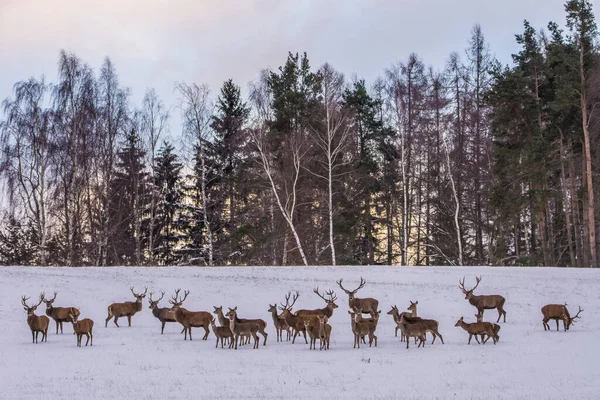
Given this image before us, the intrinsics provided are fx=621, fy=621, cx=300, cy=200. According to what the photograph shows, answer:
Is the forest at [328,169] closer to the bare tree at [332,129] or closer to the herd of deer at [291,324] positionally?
the bare tree at [332,129]

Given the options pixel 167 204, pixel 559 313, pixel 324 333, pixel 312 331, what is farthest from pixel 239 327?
pixel 167 204

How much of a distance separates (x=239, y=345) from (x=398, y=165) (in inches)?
1050

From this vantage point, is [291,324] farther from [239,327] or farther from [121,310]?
[121,310]

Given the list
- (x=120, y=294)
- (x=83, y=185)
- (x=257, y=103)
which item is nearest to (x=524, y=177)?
(x=257, y=103)

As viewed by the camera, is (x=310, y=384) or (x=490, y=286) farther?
(x=490, y=286)

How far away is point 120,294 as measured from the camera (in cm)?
2612

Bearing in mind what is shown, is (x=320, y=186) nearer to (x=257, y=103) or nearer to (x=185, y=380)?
(x=257, y=103)

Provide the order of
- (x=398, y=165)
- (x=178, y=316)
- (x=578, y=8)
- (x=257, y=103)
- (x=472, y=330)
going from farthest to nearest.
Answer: (x=398, y=165) < (x=257, y=103) < (x=578, y=8) < (x=178, y=316) < (x=472, y=330)

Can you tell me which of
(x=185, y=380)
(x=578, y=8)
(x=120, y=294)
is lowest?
(x=185, y=380)

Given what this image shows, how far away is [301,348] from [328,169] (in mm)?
20841

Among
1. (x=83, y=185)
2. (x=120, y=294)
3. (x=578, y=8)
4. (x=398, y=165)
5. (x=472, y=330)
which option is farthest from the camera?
(x=398, y=165)

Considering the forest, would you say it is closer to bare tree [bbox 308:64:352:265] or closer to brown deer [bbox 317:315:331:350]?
bare tree [bbox 308:64:352:265]

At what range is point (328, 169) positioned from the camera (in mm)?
36812

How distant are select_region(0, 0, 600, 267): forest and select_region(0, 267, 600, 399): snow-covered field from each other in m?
7.02
